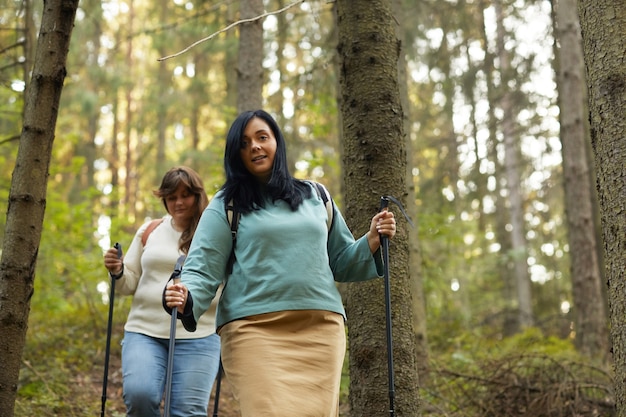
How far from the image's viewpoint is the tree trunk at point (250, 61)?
28.3ft

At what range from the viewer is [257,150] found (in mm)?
3520

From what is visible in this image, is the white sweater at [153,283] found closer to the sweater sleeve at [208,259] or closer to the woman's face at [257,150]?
the sweater sleeve at [208,259]

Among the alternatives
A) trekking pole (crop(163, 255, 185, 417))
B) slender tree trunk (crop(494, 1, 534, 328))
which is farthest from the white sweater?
slender tree trunk (crop(494, 1, 534, 328))

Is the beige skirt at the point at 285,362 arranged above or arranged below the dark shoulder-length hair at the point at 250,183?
below

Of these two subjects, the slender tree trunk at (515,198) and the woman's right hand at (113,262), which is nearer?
the woman's right hand at (113,262)

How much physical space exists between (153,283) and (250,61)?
189 inches

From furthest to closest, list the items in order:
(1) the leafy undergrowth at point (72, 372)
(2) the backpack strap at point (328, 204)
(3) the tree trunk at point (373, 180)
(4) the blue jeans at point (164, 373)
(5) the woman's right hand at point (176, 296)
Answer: (1) the leafy undergrowth at point (72, 372)
(4) the blue jeans at point (164, 373)
(3) the tree trunk at point (373, 180)
(2) the backpack strap at point (328, 204)
(5) the woman's right hand at point (176, 296)

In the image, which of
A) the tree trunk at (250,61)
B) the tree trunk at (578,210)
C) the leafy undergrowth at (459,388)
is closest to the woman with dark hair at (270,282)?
the leafy undergrowth at (459,388)

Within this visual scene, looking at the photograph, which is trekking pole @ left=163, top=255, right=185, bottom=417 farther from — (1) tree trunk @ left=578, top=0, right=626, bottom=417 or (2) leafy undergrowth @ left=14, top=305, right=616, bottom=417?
(2) leafy undergrowth @ left=14, top=305, right=616, bottom=417

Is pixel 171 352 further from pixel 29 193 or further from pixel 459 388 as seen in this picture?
pixel 459 388

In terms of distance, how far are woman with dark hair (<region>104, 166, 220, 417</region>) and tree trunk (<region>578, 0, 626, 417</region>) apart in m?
2.42

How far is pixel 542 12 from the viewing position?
14.0 m

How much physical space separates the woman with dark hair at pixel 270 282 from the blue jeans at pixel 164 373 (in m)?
1.02

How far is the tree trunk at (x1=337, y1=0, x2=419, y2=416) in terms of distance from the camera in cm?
401
